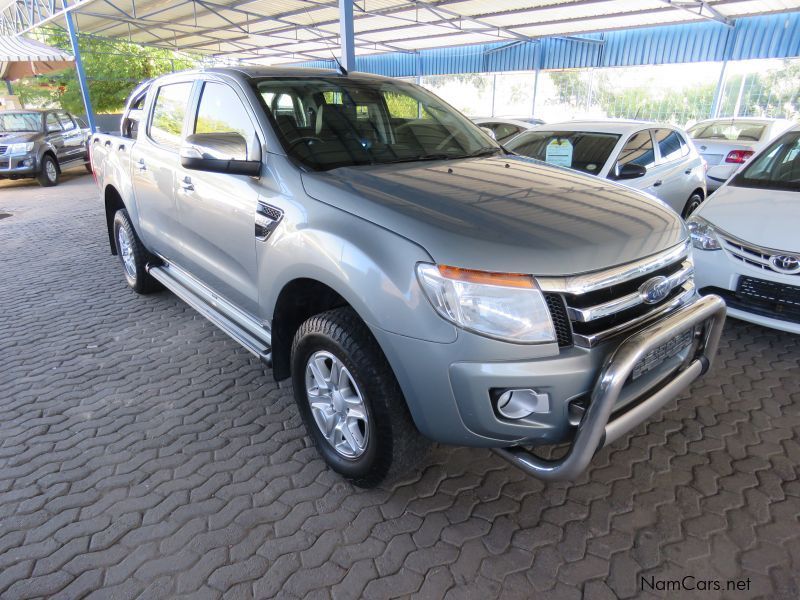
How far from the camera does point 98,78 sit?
2522 cm

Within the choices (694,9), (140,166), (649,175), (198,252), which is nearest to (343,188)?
(198,252)

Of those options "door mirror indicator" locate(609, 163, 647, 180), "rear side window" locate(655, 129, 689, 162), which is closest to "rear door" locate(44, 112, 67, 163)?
"door mirror indicator" locate(609, 163, 647, 180)

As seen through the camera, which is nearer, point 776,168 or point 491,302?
point 491,302

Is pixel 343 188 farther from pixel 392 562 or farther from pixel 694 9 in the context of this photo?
pixel 694 9

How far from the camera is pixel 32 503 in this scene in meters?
2.39

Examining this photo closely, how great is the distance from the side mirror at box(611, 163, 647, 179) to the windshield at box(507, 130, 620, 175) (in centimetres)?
15

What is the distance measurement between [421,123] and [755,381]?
107 inches

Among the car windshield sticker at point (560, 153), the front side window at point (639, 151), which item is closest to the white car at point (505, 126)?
the front side window at point (639, 151)

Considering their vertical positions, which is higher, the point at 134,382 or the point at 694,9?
the point at 694,9

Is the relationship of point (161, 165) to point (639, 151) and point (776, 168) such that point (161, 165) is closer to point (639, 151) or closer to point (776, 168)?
point (776, 168)

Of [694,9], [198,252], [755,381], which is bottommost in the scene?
[755,381]

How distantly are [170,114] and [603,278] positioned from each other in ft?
10.5

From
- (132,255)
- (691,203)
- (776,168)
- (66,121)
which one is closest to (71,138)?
(66,121)

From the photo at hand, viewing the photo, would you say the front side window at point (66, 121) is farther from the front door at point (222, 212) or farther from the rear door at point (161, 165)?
the front door at point (222, 212)
